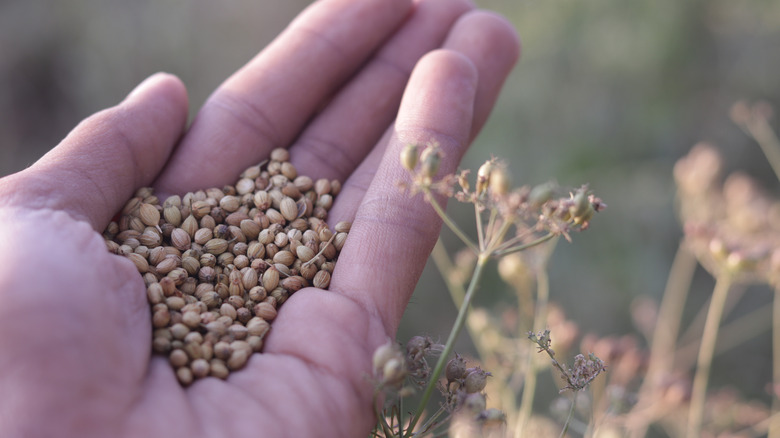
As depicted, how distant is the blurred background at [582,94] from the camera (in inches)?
154

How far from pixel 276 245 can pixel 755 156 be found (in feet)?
12.3

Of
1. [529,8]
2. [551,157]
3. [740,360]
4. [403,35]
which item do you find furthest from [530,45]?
[740,360]

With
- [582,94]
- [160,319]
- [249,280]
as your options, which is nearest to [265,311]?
[249,280]

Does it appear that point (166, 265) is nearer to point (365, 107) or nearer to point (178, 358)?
point (178, 358)

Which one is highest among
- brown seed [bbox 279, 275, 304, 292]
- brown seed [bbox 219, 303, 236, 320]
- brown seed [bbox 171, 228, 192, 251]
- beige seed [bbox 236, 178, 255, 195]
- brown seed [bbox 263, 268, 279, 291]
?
beige seed [bbox 236, 178, 255, 195]

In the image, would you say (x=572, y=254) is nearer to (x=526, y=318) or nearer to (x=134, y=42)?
(x=526, y=318)

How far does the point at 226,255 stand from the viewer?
1980 mm

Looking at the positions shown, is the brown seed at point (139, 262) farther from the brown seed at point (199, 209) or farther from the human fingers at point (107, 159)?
Result: the brown seed at point (199, 209)

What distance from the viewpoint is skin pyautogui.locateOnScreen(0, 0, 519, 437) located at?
131cm

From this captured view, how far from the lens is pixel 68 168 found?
179cm

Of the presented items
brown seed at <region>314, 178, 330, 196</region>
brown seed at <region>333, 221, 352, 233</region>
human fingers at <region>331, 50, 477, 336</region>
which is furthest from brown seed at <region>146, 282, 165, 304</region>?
brown seed at <region>314, 178, 330, 196</region>

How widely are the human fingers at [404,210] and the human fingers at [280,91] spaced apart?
1.76 ft

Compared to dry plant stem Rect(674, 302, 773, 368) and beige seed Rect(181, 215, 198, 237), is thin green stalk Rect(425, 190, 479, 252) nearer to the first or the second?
beige seed Rect(181, 215, 198, 237)

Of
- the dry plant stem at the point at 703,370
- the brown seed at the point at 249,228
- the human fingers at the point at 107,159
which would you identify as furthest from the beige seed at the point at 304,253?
the dry plant stem at the point at 703,370
